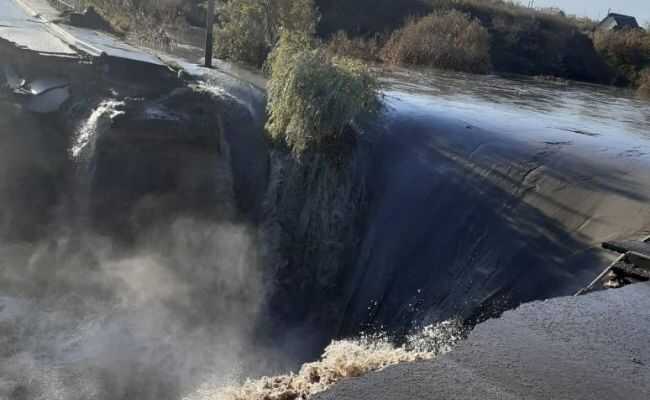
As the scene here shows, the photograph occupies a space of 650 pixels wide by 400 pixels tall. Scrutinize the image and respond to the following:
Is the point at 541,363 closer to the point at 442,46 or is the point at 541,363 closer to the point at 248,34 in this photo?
the point at 248,34

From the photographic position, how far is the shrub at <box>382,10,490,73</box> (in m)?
24.1

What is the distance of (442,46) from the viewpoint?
79.2 feet

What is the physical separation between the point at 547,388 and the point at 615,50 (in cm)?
3404

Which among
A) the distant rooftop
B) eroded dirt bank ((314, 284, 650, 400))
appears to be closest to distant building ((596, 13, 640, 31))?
the distant rooftop

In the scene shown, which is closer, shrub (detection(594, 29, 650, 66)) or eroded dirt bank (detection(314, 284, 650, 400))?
eroded dirt bank (detection(314, 284, 650, 400))

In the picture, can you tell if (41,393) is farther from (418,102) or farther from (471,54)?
(471,54)

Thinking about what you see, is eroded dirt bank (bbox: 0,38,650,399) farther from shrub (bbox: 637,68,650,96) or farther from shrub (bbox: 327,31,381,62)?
shrub (bbox: 637,68,650,96)

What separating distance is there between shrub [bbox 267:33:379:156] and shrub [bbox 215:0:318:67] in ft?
23.5

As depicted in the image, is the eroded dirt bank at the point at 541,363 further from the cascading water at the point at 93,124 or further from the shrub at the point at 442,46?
the shrub at the point at 442,46

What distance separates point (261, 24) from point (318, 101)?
8.70 meters

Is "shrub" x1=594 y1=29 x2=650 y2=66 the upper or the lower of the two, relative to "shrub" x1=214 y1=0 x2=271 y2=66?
upper

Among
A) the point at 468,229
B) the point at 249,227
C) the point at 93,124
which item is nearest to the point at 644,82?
the point at 249,227

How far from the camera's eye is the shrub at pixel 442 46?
950 inches

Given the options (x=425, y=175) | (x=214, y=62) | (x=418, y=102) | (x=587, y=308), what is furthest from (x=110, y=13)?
(x=587, y=308)
